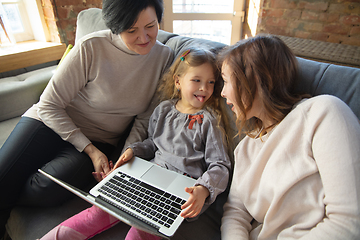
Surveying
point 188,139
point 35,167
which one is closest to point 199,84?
point 188,139

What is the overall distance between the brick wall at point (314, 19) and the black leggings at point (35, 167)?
2295mm

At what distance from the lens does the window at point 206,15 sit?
2.74m

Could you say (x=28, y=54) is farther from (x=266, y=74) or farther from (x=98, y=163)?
(x=266, y=74)

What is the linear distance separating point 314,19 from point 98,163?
241cm

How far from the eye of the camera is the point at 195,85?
1081 mm

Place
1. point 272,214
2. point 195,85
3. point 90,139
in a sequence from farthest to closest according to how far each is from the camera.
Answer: point 90,139, point 195,85, point 272,214

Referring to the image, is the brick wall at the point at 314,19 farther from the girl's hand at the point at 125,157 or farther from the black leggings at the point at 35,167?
the black leggings at the point at 35,167

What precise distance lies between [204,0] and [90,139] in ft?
7.26

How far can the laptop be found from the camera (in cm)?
80

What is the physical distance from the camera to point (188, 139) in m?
1.07

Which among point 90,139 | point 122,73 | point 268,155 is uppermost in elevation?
point 122,73

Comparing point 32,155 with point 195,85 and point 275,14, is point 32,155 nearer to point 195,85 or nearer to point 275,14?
point 195,85

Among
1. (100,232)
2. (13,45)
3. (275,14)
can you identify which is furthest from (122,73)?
(275,14)

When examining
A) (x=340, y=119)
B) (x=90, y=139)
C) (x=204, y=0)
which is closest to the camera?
(x=340, y=119)
